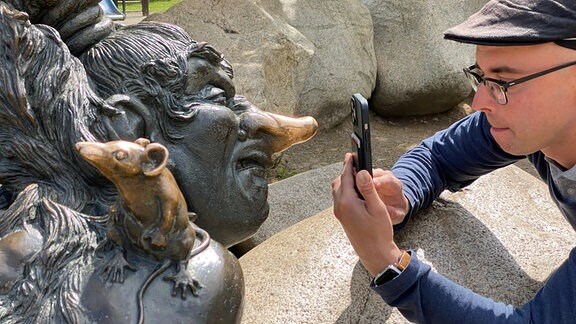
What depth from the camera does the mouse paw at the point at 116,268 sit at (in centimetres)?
82

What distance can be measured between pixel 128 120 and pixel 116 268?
217 millimetres

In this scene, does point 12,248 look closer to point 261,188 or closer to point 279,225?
point 261,188

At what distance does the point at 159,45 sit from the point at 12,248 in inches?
13.8

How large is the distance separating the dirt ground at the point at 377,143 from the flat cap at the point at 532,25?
2638 mm

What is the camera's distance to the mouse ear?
76 cm

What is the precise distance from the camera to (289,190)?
282 cm

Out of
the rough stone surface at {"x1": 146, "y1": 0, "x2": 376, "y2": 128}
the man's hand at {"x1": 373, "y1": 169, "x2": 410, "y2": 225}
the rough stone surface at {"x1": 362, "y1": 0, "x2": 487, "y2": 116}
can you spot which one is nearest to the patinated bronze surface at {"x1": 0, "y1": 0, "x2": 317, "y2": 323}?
the man's hand at {"x1": 373, "y1": 169, "x2": 410, "y2": 225}

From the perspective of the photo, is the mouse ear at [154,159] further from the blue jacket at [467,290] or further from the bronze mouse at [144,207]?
the blue jacket at [467,290]

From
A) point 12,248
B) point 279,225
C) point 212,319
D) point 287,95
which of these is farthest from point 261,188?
point 287,95

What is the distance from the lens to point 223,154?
980mm

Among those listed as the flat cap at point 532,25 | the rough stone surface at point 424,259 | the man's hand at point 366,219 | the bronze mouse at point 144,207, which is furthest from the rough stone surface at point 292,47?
the bronze mouse at point 144,207

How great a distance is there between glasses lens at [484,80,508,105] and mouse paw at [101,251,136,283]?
0.66m

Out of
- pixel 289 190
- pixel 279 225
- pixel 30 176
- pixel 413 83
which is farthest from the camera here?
pixel 413 83

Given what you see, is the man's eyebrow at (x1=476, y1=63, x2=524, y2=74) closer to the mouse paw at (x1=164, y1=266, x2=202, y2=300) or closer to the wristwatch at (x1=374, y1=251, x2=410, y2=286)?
the wristwatch at (x1=374, y1=251, x2=410, y2=286)
